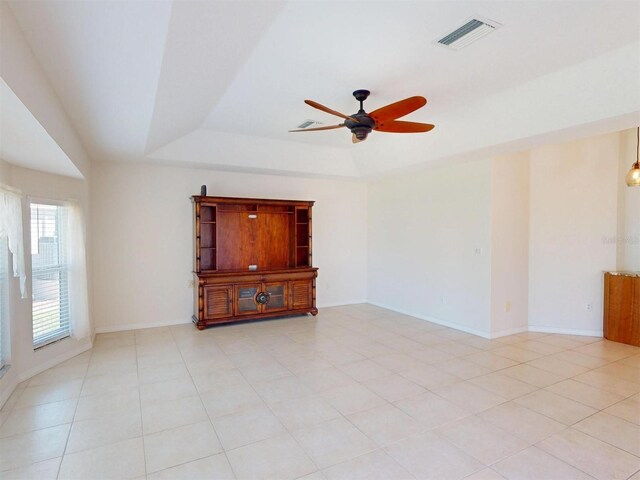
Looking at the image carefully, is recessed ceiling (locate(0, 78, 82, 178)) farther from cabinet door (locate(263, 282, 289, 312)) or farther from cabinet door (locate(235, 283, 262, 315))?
cabinet door (locate(263, 282, 289, 312))

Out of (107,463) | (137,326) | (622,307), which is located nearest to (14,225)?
(107,463)

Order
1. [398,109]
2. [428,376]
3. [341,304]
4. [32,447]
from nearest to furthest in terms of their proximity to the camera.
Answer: [32,447], [398,109], [428,376], [341,304]

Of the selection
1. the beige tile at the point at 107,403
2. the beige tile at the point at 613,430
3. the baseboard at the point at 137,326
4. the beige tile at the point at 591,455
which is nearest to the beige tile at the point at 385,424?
the beige tile at the point at 591,455

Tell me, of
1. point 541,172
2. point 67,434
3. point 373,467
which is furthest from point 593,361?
point 67,434

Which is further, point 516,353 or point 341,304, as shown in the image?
point 341,304

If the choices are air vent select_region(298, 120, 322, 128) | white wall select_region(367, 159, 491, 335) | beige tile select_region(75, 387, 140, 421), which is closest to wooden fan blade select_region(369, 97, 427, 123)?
air vent select_region(298, 120, 322, 128)

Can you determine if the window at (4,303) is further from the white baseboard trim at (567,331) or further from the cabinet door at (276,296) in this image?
the white baseboard trim at (567,331)

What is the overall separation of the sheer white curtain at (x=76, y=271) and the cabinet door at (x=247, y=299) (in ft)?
6.57

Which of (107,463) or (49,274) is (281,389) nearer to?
(107,463)

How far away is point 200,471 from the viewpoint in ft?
7.28

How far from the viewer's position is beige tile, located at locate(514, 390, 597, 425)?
2.85 meters

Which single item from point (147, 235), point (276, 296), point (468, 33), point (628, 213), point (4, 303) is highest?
point (468, 33)

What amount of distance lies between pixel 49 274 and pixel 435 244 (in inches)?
208

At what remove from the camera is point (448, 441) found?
2.54 m
